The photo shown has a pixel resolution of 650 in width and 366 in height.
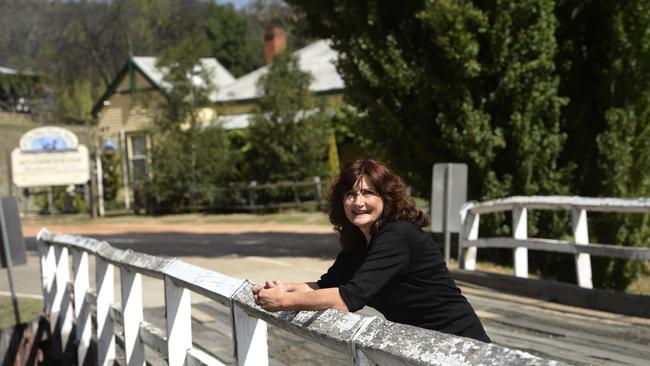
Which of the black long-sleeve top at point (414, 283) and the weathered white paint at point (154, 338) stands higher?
the black long-sleeve top at point (414, 283)

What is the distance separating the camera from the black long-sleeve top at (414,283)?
3.71 metres

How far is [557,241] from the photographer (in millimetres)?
10867

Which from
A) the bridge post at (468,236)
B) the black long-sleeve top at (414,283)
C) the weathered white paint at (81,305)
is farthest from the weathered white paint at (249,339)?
the bridge post at (468,236)

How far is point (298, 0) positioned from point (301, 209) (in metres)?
15.0

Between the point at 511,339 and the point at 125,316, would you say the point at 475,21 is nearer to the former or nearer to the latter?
the point at 511,339

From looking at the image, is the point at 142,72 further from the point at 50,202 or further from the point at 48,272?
the point at 48,272

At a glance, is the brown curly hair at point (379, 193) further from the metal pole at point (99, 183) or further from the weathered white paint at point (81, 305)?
the metal pole at point (99, 183)

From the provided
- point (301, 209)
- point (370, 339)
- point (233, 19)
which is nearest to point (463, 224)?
point (370, 339)

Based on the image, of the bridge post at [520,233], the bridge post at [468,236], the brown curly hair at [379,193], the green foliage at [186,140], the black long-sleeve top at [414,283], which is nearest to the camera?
the black long-sleeve top at [414,283]

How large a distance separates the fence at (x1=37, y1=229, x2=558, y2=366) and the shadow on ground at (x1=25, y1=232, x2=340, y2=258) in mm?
7210

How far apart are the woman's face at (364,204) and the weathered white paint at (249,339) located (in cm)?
63

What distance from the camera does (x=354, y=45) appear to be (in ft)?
50.8

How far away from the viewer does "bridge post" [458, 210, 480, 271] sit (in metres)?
12.0

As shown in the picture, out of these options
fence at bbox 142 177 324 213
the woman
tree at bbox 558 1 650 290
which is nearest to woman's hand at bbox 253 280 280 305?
the woman
